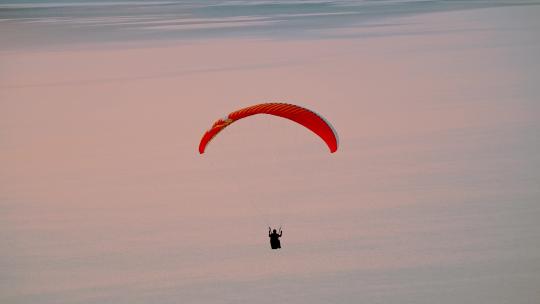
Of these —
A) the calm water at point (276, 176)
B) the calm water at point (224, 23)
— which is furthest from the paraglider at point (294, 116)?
the calm water at point (224, 23)

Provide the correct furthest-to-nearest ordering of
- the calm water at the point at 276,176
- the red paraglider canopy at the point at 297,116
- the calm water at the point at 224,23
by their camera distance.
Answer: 1. the calm water at the point at 224,23
2. the calm water at the point at 276,176
3. the red paraglider canopy at the point at 297,116

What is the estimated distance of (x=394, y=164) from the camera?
64.3 metres

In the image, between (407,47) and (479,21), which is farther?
(479,21)

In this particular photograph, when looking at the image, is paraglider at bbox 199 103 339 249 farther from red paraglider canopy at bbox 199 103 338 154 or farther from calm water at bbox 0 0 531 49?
calm water at bbox 0 0 531 49

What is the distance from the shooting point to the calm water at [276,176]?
1699 inches

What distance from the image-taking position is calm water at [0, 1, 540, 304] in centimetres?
4316

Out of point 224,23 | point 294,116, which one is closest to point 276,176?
point 294,116

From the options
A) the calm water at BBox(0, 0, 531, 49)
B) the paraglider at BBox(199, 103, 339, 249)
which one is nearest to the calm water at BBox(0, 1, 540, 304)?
the paraglider at BBox(199, 103, 339, 249)

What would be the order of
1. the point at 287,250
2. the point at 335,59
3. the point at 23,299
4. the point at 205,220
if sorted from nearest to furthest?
1. the point at 23,299
2. the point at 287,250
3. the point at 205,220
4. the point at 335,59

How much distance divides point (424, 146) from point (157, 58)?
6984 cm

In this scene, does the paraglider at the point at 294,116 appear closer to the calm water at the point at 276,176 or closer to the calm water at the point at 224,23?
the calm water at the point at 276,176

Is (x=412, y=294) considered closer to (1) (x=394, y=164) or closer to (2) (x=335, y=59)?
(1) (x=394, y=164)

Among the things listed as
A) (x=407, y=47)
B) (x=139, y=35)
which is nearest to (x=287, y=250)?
(x=407, y=47)

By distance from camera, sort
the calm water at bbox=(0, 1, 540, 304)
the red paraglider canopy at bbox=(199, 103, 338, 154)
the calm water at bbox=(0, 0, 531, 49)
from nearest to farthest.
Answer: the red paraglider canopy at bbox=(199, 103, 338, 154)
the calm water at bbox=(0, 1, 540, 304)
the calm water at bbox=(0, 0, 531, 49)
